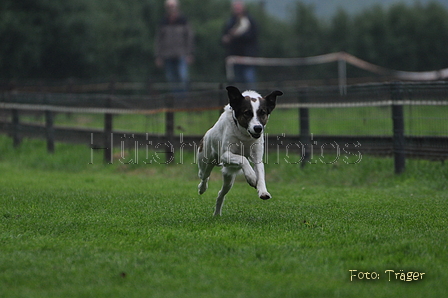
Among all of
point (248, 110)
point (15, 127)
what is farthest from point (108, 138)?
point (248, 110)

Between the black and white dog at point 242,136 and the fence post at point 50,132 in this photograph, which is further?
the fence post at point 50,132

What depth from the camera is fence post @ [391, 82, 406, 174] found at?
1224 centimetres

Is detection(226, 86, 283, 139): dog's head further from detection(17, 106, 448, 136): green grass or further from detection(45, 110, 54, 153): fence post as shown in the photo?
detection(45, 110, 54, 153): fence post

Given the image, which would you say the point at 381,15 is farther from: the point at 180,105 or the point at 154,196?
the point at 154,196

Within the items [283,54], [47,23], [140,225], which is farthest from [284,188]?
[283,54]

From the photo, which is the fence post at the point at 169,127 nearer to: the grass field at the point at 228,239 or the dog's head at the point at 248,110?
the grass field at the point at 228,239

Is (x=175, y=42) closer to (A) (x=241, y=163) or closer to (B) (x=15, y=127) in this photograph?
(B) (x=15, y=127)

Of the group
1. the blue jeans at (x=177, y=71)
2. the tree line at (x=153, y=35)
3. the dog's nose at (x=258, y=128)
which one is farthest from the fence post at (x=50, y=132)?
the tree line at (x=153, y=35)

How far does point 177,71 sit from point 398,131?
538 inches

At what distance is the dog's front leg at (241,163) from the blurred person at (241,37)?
1384 centimetres

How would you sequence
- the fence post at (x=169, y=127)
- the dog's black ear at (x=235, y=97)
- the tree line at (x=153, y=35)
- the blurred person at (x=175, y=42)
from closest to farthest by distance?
the dog's black ear at (x=235, y=97) → the fence post at (x=169, y=127) → the blurred person at (x=175, y=42) → the tree line at (x=153, y=35)

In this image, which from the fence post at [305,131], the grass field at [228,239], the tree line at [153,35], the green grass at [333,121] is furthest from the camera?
the tree line at [153,35]

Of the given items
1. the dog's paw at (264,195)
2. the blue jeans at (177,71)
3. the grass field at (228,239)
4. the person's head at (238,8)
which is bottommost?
the grass field at (228,239)

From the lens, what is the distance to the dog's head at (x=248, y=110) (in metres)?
7.94
